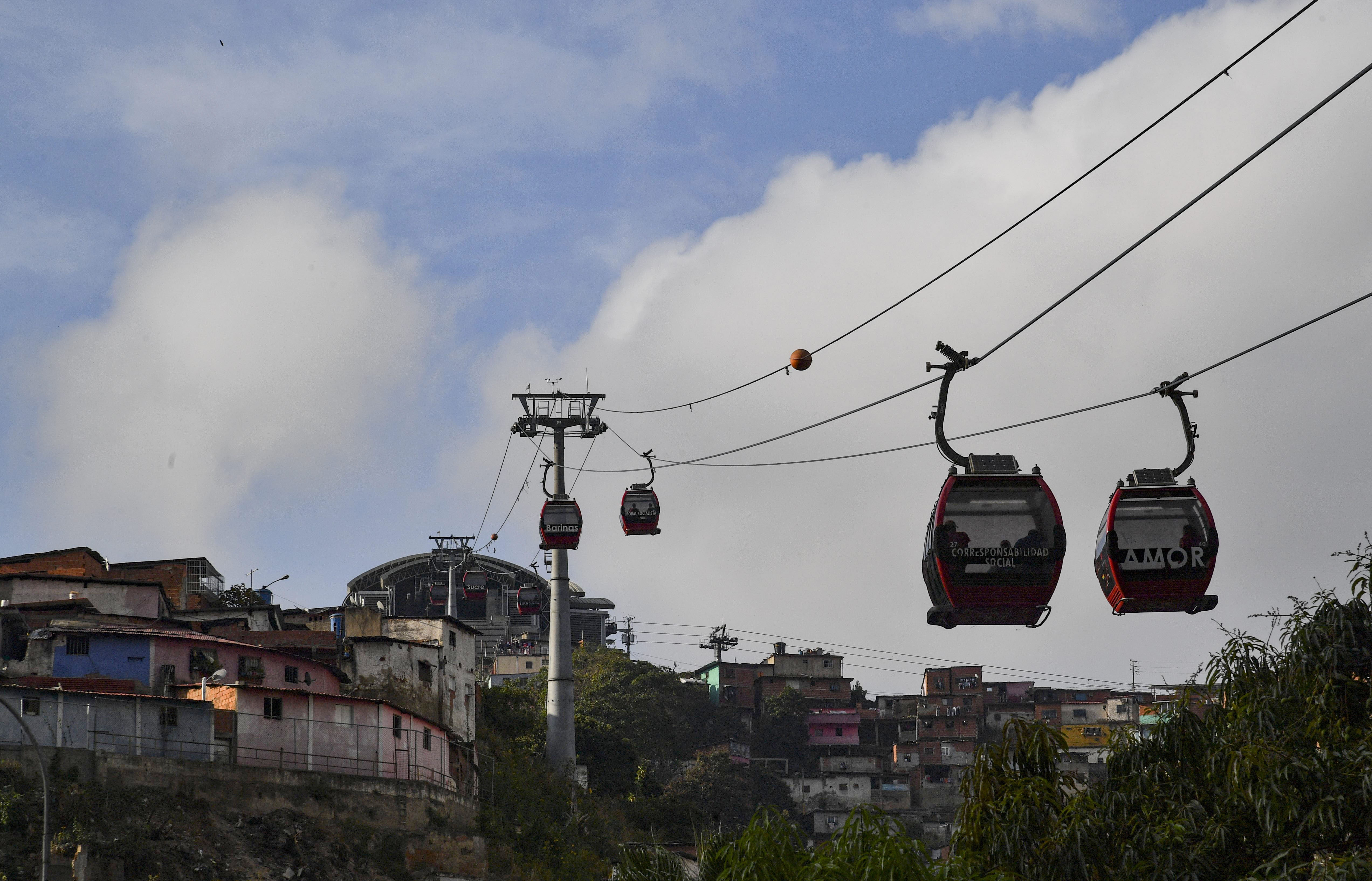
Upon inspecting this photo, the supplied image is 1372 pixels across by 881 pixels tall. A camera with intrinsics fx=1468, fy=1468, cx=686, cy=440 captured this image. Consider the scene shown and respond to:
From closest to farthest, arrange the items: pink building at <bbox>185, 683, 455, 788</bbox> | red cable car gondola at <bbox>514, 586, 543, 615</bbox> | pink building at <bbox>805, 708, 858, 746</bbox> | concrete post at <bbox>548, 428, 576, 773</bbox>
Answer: pink building at <bbox>185, 683, 455, 788</bbox> < concrete post at <bbox>548, 428, 576, 773</bbox> < red cable car gondola at <bbox>514, 586, 543, 615</bbox> < pink building at <bbox>805, 708, 858, 746</bbox>

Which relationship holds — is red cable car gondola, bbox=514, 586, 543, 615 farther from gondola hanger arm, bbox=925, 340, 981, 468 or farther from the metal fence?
gondola hanger arm, bbox=925, 340, 981, 468

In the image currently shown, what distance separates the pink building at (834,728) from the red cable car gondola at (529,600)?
→ 24552 mm

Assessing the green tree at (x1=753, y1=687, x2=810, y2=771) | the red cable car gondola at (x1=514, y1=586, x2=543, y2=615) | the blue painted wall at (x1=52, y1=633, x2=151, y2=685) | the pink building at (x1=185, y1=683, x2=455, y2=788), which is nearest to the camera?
the pink building at (x1=185, y1=683, x2=455, y2=788)

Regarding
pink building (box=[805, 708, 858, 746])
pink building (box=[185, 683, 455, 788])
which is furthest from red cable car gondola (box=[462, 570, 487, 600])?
pink building (box=[805, 708, 858, 746])

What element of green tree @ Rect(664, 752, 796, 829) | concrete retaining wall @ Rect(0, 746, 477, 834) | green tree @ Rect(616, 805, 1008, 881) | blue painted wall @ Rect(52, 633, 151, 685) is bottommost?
green tree @ Rect(664, 752, 796, 829)

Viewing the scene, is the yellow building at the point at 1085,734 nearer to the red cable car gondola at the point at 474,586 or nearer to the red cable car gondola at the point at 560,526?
the red cable car gondola at the point at 474,586

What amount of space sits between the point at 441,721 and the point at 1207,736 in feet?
118

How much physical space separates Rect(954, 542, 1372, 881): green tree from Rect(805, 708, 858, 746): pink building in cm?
7205

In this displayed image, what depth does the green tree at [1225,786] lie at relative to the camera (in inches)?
693

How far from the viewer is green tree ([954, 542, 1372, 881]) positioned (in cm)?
1761

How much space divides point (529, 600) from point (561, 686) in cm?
1903

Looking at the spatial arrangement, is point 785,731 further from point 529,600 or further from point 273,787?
point 273,787

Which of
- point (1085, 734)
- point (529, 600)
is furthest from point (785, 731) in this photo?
point (529, 600)

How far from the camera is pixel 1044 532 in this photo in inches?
643
